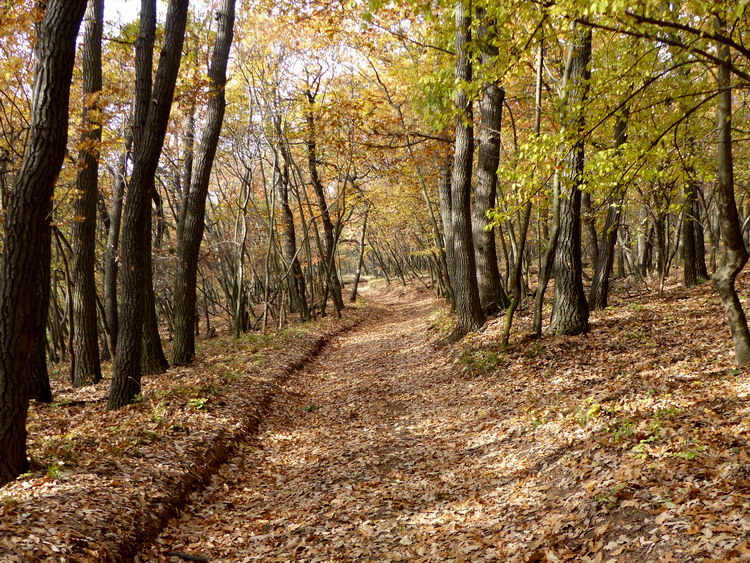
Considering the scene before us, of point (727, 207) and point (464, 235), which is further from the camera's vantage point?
point (464, 235)

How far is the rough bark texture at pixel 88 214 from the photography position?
10047 millimetres

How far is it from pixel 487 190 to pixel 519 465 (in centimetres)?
796

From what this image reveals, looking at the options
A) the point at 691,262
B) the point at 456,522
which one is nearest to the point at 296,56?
the point at 691,262

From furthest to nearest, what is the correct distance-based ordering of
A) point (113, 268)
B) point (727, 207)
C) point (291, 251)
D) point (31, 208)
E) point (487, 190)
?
point (291, 251)
point (113, 268)
point (487, 190)
point (727, 207)
point (31, 208)

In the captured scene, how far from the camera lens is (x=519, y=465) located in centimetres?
586

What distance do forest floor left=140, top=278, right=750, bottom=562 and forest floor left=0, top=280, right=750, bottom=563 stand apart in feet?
0.08

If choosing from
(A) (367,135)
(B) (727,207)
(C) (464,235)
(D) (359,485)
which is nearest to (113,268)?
(A) (367,135)

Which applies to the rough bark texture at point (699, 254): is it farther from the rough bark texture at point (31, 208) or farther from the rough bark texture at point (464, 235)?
the rough bark texture at point (31, 208)

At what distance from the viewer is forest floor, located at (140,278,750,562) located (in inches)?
157

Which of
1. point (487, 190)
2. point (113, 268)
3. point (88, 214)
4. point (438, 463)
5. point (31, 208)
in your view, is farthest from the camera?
point (113, 268)

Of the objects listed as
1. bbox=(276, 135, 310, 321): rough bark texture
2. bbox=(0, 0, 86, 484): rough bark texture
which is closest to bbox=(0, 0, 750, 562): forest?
bbox=(0, 0, 86, 484): rough bark texture

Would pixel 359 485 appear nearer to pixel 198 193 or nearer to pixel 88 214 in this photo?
pixel 198 193

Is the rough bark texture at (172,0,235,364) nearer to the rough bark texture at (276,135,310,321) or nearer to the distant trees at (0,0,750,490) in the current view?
the distant trees at (0,0,750,490)

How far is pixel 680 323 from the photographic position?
31.7 ft
